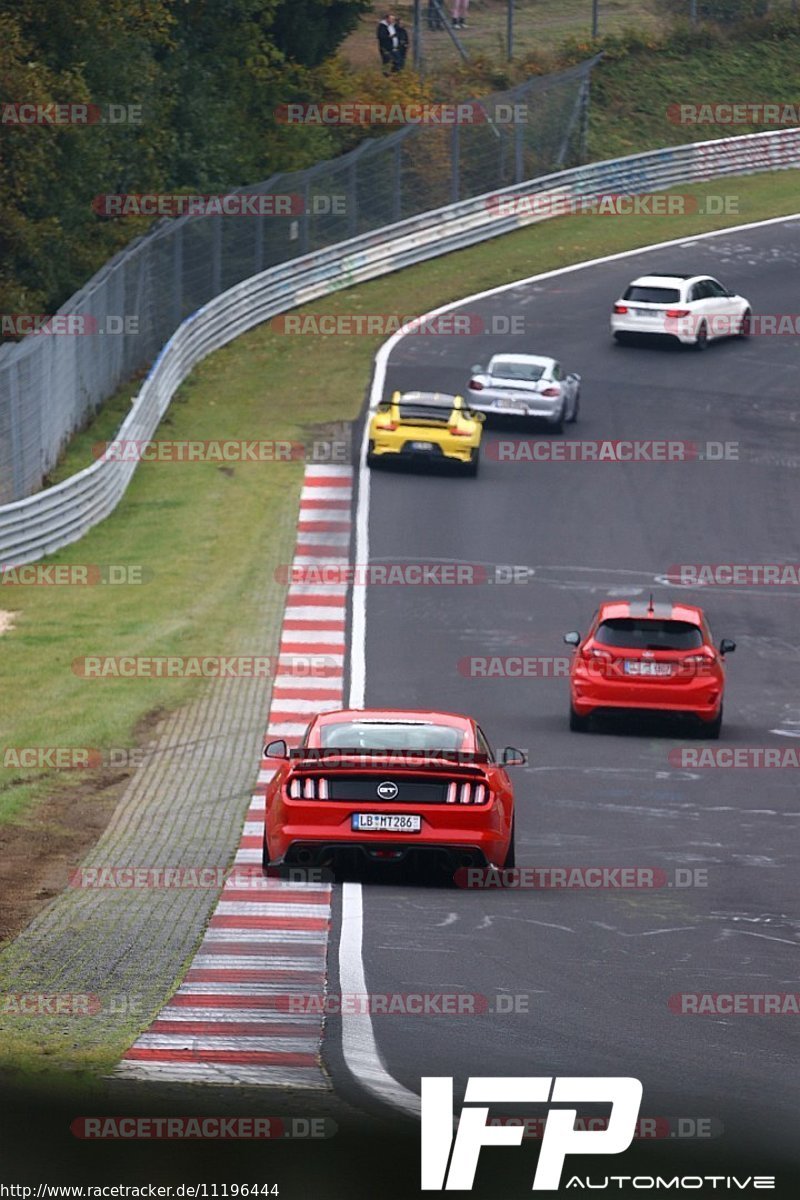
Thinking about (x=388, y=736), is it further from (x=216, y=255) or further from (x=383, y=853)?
(x=216, y=255)

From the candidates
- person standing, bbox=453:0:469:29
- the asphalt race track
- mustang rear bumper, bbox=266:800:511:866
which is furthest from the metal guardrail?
mustang rear bumper, bbox=266:800:511:866

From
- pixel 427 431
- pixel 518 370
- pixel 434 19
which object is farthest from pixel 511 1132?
pixel 434 19

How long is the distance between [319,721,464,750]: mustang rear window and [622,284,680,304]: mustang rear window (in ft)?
101

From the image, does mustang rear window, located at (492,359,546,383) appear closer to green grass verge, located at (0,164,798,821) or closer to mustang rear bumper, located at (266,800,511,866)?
green grass verge, located at (0,164,798,821)

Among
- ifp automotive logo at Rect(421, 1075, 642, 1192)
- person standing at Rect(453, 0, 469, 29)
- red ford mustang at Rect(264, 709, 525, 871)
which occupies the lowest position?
red ford mustang at Rect(264, 709, 525, 871)

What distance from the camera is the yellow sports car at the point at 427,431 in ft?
120

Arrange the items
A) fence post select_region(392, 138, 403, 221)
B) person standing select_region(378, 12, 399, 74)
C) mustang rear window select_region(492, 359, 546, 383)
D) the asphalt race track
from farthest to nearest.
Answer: person standing select_region(378, 12, 399, 74)
fence post select_region(392, 138, 403, 221)
mustang rear window select_region(492, 359, 546, 383)
the asphalt race track

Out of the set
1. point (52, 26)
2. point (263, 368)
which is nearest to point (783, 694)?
point (263, 368)

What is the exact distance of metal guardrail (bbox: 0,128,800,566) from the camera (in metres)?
32.1

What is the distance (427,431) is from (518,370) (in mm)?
3416

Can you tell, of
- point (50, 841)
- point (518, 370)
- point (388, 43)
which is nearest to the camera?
point (50, 841)

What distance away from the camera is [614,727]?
23188 millimetres

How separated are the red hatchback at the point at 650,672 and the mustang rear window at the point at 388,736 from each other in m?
6.76

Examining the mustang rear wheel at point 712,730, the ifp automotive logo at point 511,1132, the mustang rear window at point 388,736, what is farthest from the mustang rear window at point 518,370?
the ifp automotive logo at point 511,1132
